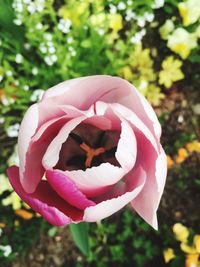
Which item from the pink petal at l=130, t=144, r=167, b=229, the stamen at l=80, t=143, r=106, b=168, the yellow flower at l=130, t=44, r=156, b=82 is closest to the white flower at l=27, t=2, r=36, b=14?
the yellow flower at l=130, t=44, r=156, b=82

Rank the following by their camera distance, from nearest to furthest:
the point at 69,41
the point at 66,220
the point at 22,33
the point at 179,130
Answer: the point at 66,220 < the point at 69,41 < the point at 22,33 < the point at 179,130

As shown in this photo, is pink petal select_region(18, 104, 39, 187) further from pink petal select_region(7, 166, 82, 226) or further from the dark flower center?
the dark flower center

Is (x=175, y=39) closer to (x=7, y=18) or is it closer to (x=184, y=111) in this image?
(x=184, y=111)

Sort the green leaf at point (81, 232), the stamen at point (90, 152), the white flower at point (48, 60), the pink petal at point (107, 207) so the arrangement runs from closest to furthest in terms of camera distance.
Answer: the pink petal at point (107, 207) < the stamen at point (90, 152) < the green leaf at point (81, 232) < the white flower at point (48, 60)

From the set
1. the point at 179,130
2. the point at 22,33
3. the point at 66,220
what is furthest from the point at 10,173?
the point at 179,130

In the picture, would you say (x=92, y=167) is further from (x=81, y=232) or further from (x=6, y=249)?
(x=6, y=249)

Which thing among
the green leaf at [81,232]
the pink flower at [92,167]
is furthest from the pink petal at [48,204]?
the green leaf at [81,232]

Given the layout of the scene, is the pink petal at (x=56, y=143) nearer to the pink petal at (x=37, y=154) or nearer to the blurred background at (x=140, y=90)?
the pink petal at (x=37, y=154)
